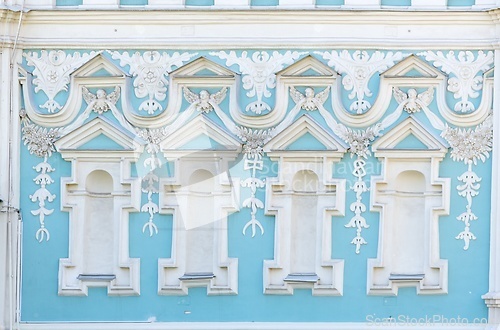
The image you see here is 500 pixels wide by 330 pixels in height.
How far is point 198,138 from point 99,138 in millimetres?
786

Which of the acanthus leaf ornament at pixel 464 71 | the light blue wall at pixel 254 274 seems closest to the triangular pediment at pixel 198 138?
the light blue wall at pixel 254 274

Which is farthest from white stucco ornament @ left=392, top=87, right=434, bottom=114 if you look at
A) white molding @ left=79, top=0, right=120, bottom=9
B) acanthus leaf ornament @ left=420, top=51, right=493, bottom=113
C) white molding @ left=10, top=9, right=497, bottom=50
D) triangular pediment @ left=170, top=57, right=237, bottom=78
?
white molding @ left=79, top=0, right=120, bottom=9

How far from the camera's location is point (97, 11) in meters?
13.4

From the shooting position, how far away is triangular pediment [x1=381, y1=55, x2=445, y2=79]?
43.2ft

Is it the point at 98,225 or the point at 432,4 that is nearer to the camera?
the point at 432,4

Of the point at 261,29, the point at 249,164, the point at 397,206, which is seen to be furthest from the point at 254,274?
the point at 261,29

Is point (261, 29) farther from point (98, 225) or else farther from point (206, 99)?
point (98, 225)

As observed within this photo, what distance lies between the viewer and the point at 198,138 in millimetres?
13320

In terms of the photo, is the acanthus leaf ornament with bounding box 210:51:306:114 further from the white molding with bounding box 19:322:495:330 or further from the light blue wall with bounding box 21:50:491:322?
the white molding with bounding box 19:322:495:330

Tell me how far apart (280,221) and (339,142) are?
30.1 inches

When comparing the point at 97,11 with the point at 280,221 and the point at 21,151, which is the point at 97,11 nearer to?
the point at 21,151

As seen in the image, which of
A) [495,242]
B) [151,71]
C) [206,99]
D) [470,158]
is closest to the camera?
[495,242]

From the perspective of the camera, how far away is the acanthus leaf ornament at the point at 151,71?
13.4 meters

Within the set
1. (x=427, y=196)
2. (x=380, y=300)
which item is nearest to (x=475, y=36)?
(x=427, y=196)
